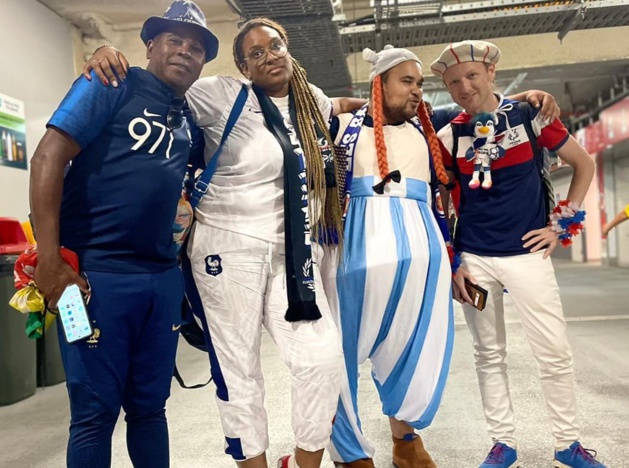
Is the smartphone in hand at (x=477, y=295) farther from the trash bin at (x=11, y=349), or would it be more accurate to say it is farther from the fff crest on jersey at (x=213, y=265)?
the trash bin at (x=11, y=349)

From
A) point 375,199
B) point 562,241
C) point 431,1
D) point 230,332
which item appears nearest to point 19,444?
point 230,332

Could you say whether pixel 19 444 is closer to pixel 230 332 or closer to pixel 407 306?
pixel 230 332

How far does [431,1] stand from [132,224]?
12.8 feet

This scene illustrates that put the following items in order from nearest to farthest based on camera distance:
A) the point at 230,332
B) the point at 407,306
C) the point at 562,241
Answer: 1. the point at 230,332
2. the point at 407,306
3. the point at 562,241

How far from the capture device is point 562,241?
2172 mm

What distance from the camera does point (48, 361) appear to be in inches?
157

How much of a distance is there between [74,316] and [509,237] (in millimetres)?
1597

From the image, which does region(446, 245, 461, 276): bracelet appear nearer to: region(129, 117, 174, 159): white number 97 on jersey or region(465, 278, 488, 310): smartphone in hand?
region(465, 278, 488, 310): smartphone in hand

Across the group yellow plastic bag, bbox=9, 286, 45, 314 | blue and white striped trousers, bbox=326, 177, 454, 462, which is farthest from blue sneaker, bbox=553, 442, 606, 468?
yellow plastic bag, bbox=9, 286, 45, 314

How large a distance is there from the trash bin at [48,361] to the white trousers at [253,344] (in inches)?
112

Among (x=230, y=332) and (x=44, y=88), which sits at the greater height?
(x=44, y=88)

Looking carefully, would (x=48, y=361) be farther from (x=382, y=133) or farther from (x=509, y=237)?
(x=509, y=237)

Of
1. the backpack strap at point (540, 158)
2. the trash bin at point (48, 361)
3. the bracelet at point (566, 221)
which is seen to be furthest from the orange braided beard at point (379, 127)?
the trash bin at point (48, 361)

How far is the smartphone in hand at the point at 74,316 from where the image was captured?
139 cm
